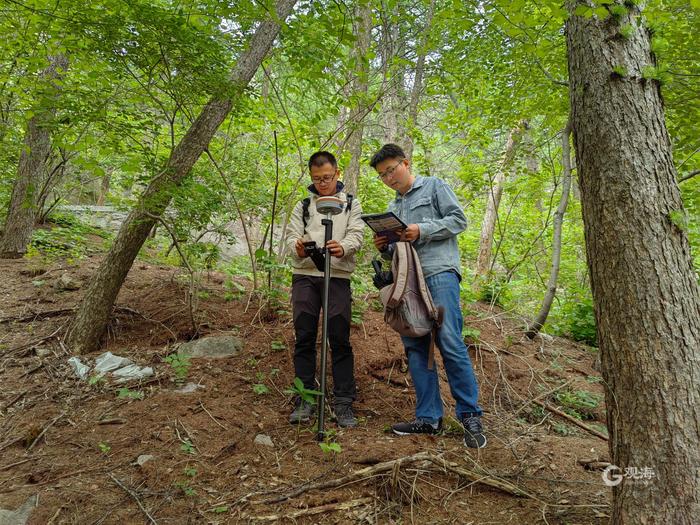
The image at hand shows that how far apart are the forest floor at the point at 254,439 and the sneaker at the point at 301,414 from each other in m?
0.10

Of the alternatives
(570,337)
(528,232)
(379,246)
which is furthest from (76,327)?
(528,232)

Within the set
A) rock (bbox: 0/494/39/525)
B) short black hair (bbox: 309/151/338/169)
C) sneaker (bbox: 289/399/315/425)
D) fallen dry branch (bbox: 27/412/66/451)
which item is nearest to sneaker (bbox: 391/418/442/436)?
sneaker (bbox: 289/399/315/425)

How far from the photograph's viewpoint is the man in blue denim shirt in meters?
3.03

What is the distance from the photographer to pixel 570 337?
6629 millimetres

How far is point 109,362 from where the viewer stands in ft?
13.8

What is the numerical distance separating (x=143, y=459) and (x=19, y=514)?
0.67m

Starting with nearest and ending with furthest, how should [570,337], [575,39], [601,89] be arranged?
1. [601,89]
2. [575,39]
3. [570,337]

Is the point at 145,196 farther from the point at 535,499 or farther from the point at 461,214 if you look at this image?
the point at 535,499

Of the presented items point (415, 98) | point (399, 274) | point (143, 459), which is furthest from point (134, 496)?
point (415, 98)

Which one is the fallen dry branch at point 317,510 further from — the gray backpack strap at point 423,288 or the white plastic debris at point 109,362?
the white plastic debris at point 109,362

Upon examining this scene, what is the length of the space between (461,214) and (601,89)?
1.28 metres

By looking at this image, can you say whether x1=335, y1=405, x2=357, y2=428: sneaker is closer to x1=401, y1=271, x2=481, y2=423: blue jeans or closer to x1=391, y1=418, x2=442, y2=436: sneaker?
x1=391, y1=418, x2=442, y2=436: sneaker

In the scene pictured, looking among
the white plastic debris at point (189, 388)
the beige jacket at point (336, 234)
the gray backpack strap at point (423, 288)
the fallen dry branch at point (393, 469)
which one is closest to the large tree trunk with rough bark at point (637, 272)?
the fallen dry branch at point (393, 469)

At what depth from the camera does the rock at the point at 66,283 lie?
5.97 m
